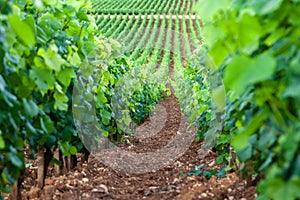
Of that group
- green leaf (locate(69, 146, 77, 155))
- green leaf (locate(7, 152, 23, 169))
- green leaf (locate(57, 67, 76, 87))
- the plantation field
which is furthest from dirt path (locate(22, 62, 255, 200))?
the plantation field

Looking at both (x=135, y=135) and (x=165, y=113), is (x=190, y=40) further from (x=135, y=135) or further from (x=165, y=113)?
(x=135, y=135)

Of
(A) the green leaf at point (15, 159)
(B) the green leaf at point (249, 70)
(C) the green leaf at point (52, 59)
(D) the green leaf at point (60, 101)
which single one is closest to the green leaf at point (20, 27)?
(C) the green leaf at point (52, 59)

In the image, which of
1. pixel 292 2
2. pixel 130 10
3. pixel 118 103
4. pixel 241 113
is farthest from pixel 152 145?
pixel 130 10

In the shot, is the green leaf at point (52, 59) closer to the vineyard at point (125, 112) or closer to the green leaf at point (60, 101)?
the vineyard at point (125, 112)

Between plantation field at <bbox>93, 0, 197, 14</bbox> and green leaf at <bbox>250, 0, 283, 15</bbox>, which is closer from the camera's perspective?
green leaf at <bbox>250, 0, 283, 15</bbox>

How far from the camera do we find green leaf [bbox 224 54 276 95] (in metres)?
1.90

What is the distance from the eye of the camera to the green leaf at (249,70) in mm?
1901

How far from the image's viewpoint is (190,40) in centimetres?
3950

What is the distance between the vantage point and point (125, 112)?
898 cm

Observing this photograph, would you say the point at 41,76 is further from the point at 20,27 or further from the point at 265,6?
the point at 265,6

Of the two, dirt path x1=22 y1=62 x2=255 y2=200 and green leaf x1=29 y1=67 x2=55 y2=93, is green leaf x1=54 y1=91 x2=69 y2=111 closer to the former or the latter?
green leaf x1=29 y1=67 x2=55 y2=93

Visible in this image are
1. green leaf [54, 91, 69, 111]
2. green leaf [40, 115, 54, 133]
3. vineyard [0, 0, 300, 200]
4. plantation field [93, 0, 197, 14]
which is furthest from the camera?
plantation field [93, 0, 197, 14]

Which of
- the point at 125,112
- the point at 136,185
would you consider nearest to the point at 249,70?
the point at 136,185

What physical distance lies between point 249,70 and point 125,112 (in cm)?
710
